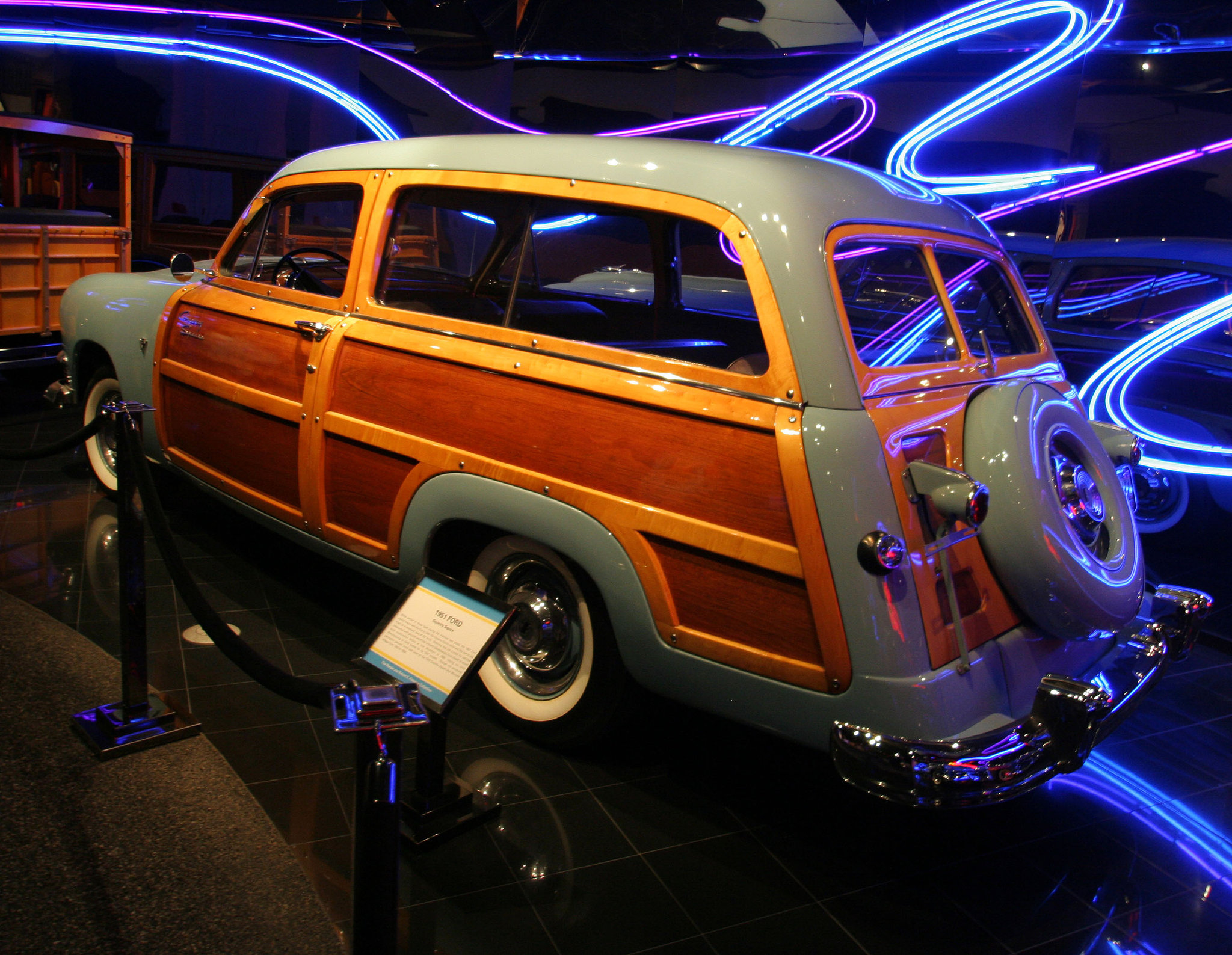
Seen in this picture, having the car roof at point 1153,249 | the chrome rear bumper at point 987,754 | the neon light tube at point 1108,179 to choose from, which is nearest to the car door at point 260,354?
the chrome rear bumper at point 987,754

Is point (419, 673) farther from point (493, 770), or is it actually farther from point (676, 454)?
Result: point (676, 454)

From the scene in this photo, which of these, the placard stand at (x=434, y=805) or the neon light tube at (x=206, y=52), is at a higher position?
the neon light tube at (x=206, y=52)

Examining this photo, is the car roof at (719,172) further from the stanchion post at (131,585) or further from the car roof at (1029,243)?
the car roof at (1029,243)

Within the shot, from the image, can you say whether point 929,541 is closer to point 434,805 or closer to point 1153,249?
point 434,805

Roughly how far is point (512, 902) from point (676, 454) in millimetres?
1203

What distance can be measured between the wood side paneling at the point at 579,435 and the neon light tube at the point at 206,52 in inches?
303

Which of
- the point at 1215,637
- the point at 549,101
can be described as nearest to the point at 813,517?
the point at 1215,637

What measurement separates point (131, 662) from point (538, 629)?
1.25m

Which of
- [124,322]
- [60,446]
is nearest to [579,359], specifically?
[60,446]

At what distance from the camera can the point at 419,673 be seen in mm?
2355

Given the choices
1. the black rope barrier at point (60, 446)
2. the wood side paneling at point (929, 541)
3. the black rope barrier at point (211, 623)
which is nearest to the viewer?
the black rope barrier at point (211, 623)

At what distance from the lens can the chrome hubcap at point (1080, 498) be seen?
264 centimetres

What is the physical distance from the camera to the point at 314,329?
130 inches

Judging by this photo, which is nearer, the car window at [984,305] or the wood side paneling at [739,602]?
the wood side paneling at [739,602]
